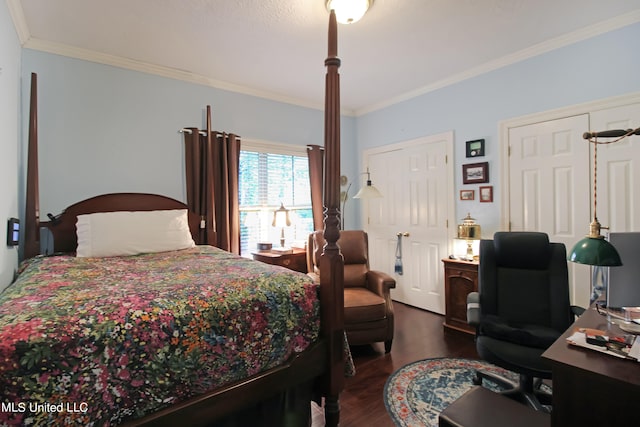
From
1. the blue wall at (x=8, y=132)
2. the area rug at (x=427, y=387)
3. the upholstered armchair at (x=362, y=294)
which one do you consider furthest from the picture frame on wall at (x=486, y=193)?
the blue wall at (x=8, y=132)

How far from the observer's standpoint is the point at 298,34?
2.47 meters

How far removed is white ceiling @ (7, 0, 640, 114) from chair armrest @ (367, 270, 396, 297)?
203cm

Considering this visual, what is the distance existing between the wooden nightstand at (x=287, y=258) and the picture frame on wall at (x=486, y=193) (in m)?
1.94

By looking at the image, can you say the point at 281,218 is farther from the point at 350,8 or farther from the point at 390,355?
the point at 350,8

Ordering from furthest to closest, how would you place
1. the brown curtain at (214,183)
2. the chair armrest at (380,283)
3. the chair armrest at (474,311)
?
1. the brown curtain at (214,183)
2. the chair armrest at (380,283)
3. the chair armrest at (474,311)

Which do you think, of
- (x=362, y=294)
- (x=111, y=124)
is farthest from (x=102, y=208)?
(x=362, y=294)

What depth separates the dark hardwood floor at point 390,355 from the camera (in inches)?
74.5

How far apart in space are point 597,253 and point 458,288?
1.89m

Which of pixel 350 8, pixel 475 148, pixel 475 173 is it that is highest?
pixel 350 8

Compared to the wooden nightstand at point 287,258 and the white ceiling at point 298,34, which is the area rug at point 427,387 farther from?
the white ceiling at point 298,34

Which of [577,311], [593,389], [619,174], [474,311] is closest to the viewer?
[593,389]

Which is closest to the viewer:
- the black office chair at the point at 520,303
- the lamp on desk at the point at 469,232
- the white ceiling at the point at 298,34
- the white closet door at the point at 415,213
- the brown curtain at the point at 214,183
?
the black office chair at the point at 520,303

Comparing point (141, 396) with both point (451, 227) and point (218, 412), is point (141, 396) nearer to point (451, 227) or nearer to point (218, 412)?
point (218, 412)

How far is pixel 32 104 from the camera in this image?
2.44 metres
